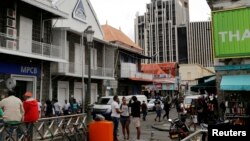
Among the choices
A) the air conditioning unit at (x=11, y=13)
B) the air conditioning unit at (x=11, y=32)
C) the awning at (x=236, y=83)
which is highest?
the air conditioning unit at (x=11, y=13)

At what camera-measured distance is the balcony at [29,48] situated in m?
19.9

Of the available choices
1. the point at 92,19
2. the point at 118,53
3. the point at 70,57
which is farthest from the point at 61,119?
the point at 118,53

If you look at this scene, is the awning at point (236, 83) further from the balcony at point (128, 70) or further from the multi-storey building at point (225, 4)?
the balcony at point (128, 70)

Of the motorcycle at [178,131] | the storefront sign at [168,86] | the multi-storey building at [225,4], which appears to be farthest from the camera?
the storefront sign at [168,86]

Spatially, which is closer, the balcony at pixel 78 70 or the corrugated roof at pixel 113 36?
the balcony at pixel 78 70

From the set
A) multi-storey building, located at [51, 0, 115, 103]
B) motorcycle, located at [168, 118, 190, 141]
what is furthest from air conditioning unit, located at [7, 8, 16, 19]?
motorcycle, located at [168, 118, 190, 141]

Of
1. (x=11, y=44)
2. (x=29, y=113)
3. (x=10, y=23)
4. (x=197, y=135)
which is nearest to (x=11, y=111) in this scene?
(x=29, y=113)

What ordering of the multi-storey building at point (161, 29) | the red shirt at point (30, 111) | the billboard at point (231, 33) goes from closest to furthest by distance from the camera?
the red shirt at point (30, 111) < the billboard at point (231, 33) < the multi-storey building at point (161, 29)

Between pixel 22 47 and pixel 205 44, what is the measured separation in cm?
12653

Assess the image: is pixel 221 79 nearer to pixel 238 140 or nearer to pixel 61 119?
pixel 61 119

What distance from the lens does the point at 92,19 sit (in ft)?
109

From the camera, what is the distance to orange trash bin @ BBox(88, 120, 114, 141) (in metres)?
12.3

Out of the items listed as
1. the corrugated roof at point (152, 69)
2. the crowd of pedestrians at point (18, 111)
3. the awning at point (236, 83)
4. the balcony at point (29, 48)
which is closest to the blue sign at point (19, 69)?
the balcony at point (29, 48)

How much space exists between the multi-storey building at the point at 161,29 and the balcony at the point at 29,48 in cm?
9543
